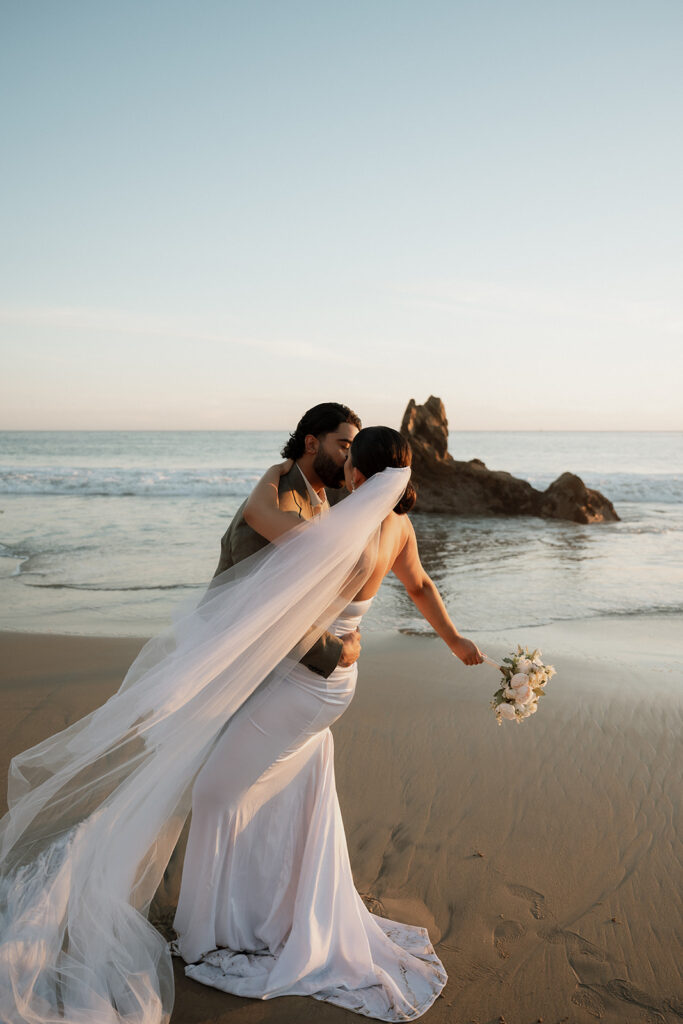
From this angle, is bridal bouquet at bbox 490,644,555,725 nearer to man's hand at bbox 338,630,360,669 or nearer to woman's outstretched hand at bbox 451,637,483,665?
woman's outstretched hand at bbox 451,637,483,665

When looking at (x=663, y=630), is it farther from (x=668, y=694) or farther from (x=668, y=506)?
(x=668, y=506)

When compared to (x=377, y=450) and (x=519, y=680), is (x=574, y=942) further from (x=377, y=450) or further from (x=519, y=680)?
(x=377, y=450)

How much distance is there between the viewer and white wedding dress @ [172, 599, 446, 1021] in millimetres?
2914

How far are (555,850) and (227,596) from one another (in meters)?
2.36

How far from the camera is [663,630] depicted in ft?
27.1

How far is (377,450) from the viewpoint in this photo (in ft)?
9.50

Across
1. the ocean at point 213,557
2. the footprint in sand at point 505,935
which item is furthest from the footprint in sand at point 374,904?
the ocean at point 213,557

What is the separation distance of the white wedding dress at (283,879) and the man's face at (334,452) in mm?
583

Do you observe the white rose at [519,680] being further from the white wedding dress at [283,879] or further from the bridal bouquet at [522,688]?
the white wedding dress at [283,879]

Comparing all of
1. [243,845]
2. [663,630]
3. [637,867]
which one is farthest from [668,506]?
[243,845]

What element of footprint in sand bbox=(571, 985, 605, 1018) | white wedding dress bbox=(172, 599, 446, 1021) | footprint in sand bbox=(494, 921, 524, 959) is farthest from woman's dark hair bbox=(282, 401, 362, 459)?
footprint in sand bbox=(571, 985, 605, 1018)

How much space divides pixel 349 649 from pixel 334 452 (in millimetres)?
830

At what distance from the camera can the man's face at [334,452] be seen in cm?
320

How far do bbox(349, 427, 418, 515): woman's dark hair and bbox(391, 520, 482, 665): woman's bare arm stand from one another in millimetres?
444
